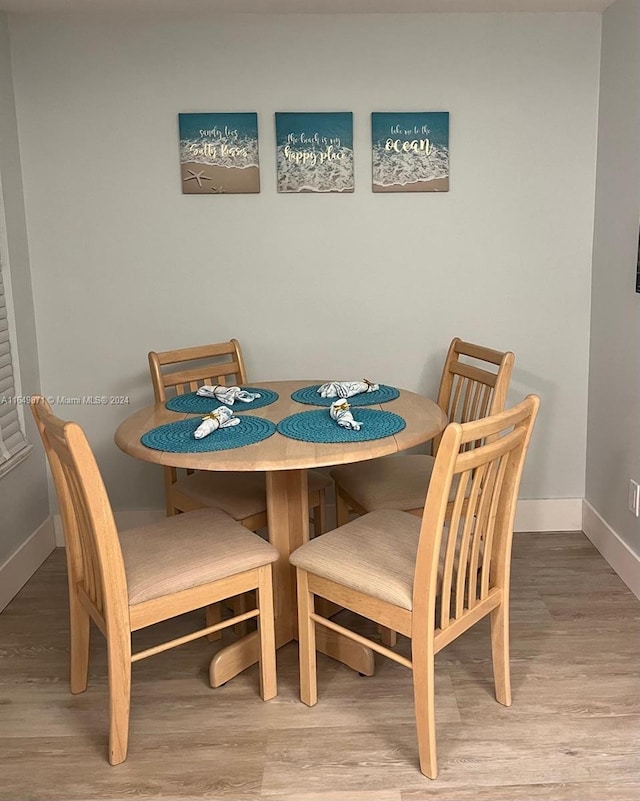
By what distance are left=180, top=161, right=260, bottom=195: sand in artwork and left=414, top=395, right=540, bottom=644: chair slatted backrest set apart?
67.7 inches

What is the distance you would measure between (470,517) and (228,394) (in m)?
1.10

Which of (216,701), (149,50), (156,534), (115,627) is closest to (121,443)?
(156,534)

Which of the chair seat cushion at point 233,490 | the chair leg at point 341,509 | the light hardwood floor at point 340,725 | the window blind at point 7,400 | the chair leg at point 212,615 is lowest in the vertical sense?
the light hardwood floor at point 340,725

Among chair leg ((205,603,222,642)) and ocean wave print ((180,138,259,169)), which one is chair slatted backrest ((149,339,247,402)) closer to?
ocean wave print ((180,138,259,169))

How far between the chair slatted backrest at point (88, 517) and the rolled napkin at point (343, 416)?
29.5 inches

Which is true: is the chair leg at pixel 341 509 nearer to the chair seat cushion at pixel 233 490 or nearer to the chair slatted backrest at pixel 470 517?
the chair seat cushion at pixel 233 490

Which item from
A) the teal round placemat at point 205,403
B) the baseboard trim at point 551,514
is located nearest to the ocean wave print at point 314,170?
the teal round placemat at point 205,403

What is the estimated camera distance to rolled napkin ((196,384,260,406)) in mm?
2682

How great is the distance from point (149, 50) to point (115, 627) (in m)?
2.32

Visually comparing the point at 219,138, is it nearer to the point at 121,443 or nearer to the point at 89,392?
the point at 89,392

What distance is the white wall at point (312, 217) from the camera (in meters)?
3.12

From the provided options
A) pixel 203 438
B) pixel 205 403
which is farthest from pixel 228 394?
pixel 203 438

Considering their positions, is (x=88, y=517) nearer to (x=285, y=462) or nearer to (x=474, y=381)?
(x=285, y=462)

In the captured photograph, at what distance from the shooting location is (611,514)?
3.17 metres
